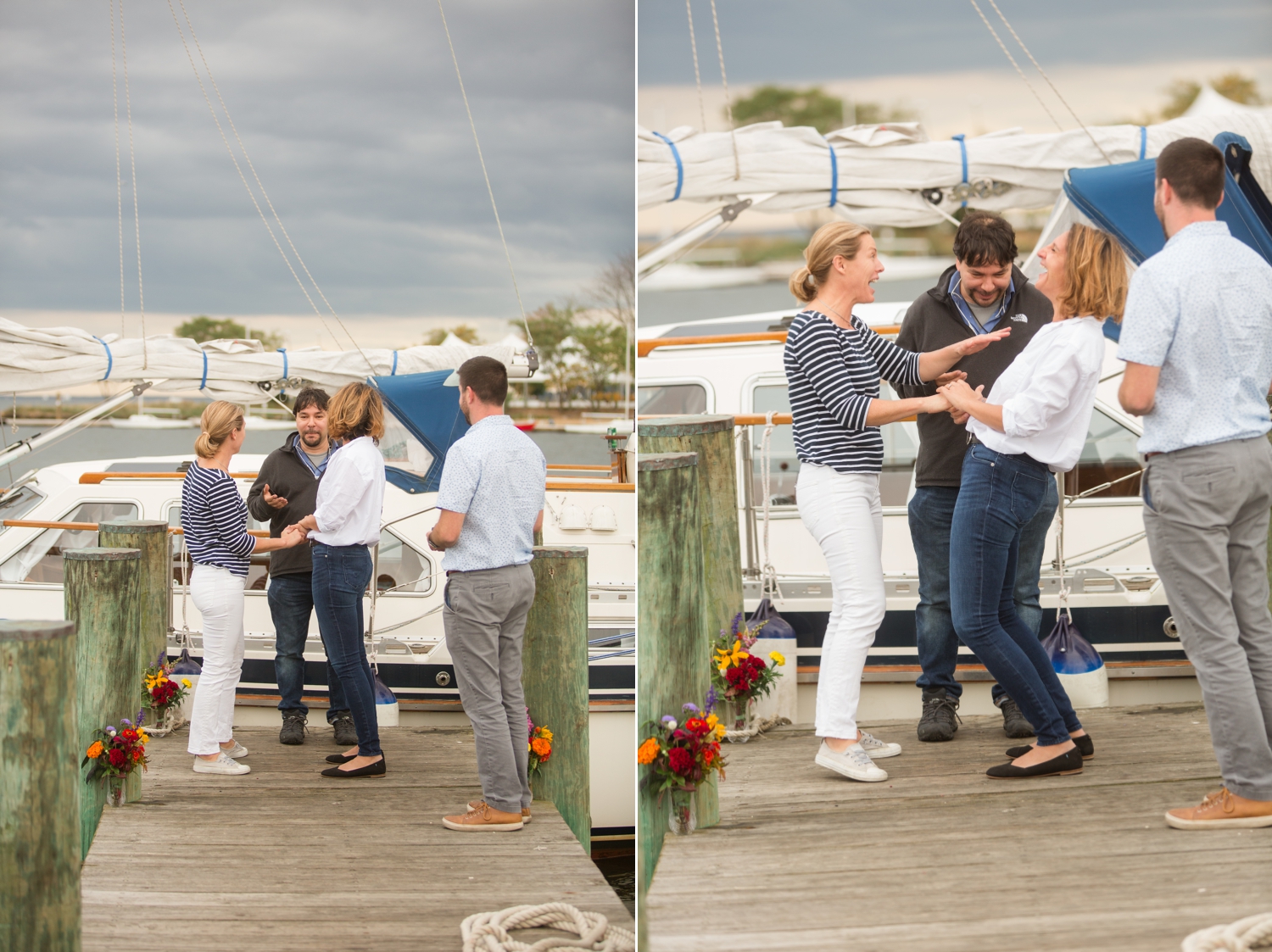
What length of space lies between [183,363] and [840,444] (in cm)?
587

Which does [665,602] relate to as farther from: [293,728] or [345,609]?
[293,728]

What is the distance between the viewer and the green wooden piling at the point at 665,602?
2916 millimetres

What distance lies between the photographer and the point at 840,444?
10.6 feet

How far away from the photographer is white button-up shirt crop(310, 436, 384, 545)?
171 inches

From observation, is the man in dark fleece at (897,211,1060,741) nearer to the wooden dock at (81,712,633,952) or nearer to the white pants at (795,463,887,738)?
the white pants at (795,463,887,738)

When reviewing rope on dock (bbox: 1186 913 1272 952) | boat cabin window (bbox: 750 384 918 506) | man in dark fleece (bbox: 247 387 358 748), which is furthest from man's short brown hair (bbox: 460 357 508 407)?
rope on dock (bbox: 1186 913 1272 952)

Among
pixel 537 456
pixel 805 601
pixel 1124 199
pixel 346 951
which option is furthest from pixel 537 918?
pixel 1124 199

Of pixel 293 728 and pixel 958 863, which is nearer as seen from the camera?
pixel 958 863

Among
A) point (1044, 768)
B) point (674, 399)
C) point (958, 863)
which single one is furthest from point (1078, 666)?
point (674, 399)

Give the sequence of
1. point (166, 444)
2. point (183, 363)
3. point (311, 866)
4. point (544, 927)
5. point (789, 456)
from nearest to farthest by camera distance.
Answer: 1. point (544, 927)
2. point (311, 866)
3. point (789, 456)
4. point (183, 363)
5. point (166, 444)

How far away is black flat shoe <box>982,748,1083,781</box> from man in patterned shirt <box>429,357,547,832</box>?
5.11 ft

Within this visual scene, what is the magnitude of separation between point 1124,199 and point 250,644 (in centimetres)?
537

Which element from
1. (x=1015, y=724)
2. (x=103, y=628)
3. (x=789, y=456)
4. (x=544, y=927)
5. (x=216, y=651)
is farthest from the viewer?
(x=789, y=456)

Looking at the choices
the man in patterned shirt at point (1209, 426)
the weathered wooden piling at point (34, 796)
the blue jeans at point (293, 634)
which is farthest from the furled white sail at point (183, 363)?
the man in patterned shirt at point (1209, 426)
